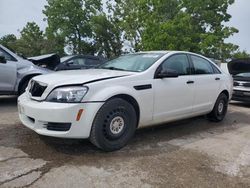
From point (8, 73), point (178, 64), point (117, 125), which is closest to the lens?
point (117, 125)

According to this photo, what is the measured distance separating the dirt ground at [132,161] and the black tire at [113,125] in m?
0.15

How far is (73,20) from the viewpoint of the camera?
33.1 meters

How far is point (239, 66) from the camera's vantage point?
36.9 feet

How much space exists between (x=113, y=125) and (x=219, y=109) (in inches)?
129

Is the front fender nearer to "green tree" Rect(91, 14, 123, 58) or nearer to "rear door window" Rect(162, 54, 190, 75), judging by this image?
"rear door window" Rect(162, 54, 190, 75)

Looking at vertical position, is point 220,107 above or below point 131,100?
below

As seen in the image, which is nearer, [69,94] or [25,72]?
[69,94]

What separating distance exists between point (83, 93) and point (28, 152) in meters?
1.10

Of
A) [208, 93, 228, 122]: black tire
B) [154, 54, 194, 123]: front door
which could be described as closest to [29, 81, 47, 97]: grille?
[154, 54, 194, 123]: front door

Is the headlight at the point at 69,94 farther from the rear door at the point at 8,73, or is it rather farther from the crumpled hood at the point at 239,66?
the crumpled hood at the point at 239,66

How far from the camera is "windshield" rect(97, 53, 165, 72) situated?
5113 mm

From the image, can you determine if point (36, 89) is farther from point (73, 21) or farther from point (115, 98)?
point (73, 21)

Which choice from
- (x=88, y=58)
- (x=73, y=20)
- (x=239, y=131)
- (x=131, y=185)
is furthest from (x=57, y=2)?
(x=131, y=185)

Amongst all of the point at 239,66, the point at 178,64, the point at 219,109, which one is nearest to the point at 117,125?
the point at 178,64
